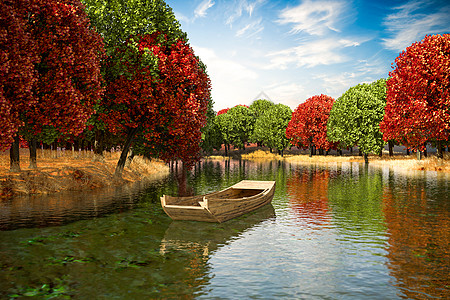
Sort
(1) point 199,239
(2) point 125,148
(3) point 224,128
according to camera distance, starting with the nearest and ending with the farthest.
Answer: (1) point 199,239, (2) point 125,148, (3) point 224,128

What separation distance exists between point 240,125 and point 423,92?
8363cm

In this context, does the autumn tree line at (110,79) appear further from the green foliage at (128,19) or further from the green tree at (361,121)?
the green tree at (361,121)

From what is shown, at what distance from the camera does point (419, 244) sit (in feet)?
53.6

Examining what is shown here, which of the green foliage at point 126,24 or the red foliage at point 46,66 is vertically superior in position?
the green foliage at point 126,24

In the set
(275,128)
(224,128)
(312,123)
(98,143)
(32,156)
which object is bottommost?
(32,156)

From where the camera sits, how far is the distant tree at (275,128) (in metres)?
121

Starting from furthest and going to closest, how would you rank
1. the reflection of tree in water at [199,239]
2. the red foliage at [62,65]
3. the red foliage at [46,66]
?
the red foliage at [62,65] → the red foliage at [46,66] → the reflection of tree in water at [199,239]

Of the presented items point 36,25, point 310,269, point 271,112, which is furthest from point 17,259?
point 271,112

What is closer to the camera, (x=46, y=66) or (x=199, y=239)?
(x=199, y=239)

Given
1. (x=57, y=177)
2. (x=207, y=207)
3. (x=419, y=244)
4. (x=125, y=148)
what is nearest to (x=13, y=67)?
(x=57, y=177)

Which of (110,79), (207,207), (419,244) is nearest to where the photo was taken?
(419,244)

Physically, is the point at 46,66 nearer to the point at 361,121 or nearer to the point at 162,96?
the point at 162,96

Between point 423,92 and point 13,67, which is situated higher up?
point 423,92

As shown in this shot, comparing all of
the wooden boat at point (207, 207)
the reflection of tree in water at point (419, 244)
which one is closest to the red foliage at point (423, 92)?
the reflection of tree in water at point (419, 244)
